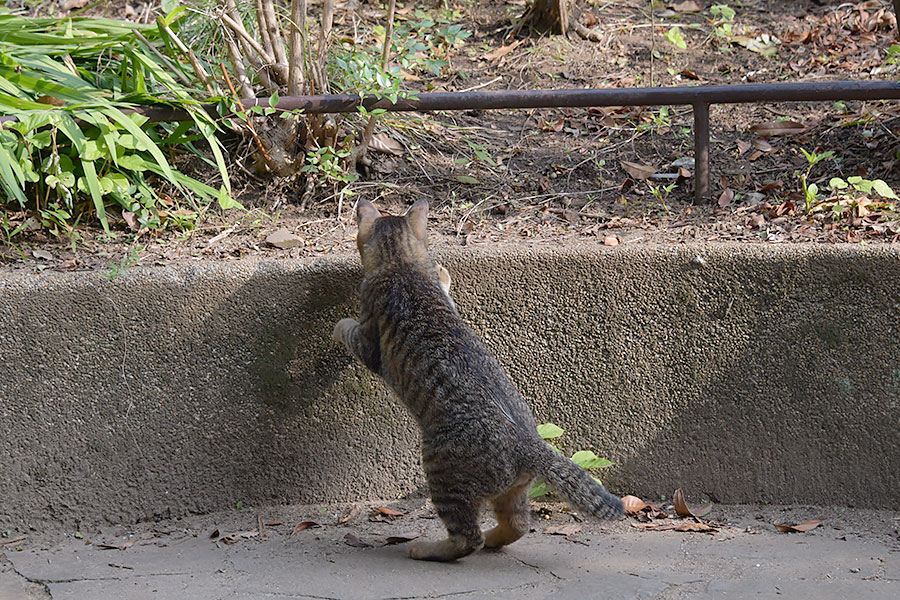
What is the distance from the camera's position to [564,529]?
150 inches

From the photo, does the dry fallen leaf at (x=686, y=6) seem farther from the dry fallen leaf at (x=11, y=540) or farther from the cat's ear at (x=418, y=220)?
the dry fallen leaf at (x=11, y=540)

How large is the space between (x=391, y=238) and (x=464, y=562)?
1.38m

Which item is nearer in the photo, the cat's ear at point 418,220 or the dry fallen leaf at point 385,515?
the cat's ear at point 418,220

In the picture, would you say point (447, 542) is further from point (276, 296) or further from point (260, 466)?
point (276, 296)

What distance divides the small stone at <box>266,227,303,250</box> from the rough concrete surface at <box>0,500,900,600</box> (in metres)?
1.27

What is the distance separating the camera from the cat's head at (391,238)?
3662mm

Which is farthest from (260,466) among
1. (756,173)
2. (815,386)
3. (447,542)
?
(756,173)

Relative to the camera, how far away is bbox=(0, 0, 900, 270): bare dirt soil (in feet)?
13.8

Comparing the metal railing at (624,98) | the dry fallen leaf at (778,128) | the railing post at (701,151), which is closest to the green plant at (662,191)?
the railing post at (701,151)

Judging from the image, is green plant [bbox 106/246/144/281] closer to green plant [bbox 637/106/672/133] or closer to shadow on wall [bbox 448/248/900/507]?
shadow on wall [bbox 448/248/900/507]

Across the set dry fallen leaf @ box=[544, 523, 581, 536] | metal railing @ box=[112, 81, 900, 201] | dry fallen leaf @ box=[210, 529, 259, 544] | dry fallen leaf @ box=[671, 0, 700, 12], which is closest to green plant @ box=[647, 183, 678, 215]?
metal railing @ box=[112, 81, 900, 201]

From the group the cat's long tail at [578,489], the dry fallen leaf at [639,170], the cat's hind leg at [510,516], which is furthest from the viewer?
the dry fallen leaf at [639,170]

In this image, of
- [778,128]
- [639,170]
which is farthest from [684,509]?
[778,128]

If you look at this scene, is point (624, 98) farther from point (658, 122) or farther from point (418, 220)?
point (418, 220)
